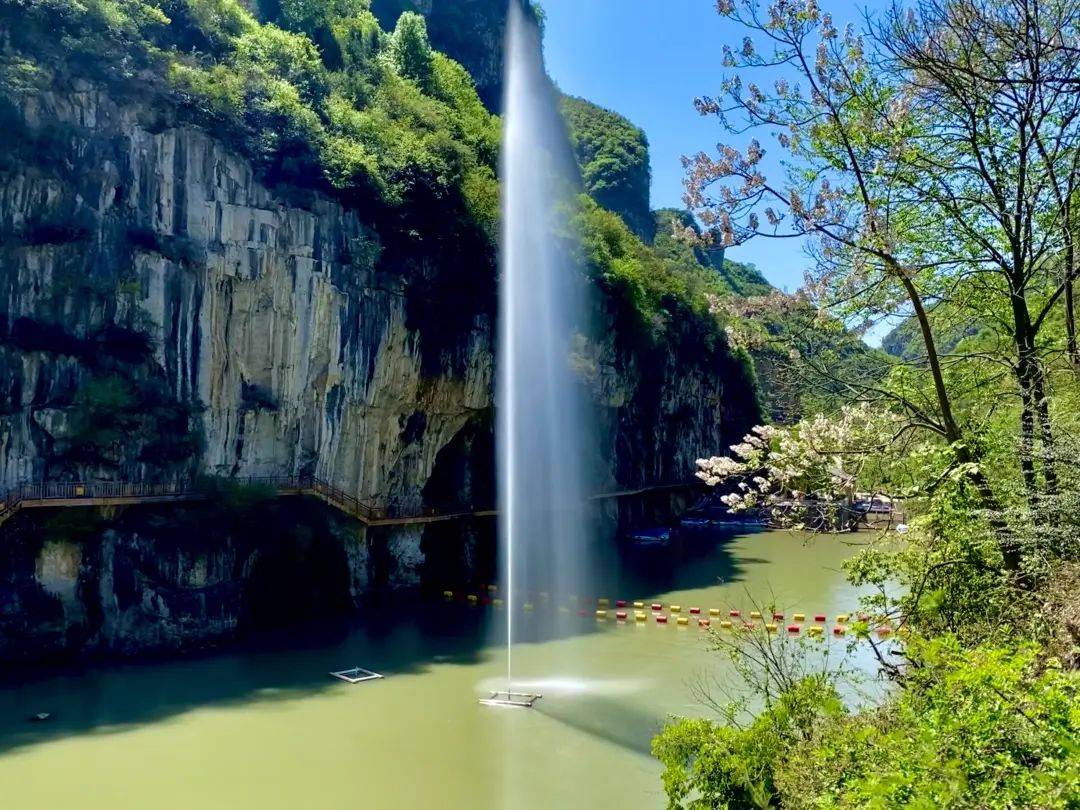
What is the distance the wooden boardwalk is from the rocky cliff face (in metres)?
0.33

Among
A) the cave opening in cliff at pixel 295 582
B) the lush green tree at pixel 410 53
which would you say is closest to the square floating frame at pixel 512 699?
the cave opening in cliff at pixel 295 582

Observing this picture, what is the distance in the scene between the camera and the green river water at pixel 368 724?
11914mm

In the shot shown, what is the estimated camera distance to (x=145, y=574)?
778 inches

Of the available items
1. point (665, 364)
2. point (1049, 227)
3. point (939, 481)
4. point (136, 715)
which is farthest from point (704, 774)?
point (665, 364)

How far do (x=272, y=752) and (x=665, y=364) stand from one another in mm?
35476

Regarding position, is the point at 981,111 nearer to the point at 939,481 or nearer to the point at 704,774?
the point at 939,481

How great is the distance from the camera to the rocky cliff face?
1920 centimetres

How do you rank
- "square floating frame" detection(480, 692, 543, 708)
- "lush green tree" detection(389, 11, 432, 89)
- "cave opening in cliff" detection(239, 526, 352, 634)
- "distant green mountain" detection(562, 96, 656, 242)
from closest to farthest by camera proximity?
"square floating frame" detection(480, 692, 543, 708) < "cave opening in cliff" detection(239, 526, 352, 634) < "lush green tree" detection(389, 11, 432, 89) < "distant green mountain" detection(562, 96, 656, 242)

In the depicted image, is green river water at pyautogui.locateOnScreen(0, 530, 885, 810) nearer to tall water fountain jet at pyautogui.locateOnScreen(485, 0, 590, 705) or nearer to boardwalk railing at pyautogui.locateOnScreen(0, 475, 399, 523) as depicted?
boardwalk railing at pyautogui.locateOnScreen(0, 475, 399, 523)

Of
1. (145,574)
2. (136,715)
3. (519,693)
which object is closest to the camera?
(136,715)

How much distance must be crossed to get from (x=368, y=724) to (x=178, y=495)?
9.16m

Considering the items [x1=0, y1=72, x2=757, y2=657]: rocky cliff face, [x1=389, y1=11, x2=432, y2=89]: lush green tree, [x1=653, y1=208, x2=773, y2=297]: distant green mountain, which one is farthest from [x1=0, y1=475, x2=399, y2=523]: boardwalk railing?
[x1=653, y1=208, x2=773, y2=297]: distant green mountain

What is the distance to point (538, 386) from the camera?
3422 cm

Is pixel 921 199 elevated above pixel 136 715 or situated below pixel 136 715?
above
